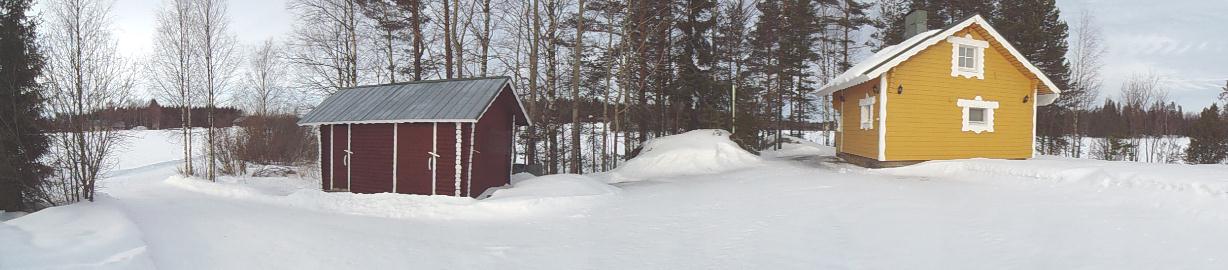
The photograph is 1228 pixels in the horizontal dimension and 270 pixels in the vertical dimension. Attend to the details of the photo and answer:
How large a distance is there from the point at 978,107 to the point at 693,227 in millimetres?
12408

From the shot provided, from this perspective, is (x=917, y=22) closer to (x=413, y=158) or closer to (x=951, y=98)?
(x=951, y=98)

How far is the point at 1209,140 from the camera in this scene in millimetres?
20016

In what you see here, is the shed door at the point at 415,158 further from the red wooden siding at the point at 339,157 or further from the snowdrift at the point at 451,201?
the red wooden siding at the point at 339,157

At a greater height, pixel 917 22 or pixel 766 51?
pixel 766 51

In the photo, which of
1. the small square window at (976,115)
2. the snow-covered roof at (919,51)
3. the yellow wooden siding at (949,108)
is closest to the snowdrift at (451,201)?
the snow-covered roof at (919,51)

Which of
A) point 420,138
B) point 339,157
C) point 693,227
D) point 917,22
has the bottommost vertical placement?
point 693,227

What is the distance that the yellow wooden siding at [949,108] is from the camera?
13.8 meters

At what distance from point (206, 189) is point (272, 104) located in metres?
14.8

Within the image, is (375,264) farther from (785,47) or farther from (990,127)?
(785,47)

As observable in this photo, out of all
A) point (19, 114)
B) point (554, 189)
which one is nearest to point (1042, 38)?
point (554, 189)

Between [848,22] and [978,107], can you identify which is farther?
[848,22]

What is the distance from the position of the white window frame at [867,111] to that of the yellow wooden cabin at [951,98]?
0.03m

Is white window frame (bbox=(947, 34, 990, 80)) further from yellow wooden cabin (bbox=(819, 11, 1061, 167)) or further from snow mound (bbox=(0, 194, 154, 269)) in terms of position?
snow mound (bbox=(0, 194, 154, 269))

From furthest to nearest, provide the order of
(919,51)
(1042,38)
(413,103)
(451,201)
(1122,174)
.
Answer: (1042,38) → (919,51) → (413,103) → (451,201) → (1122,174)
